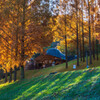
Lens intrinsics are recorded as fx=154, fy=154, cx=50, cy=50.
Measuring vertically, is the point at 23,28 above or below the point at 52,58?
above

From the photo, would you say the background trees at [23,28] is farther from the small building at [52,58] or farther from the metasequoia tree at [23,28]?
the small building at [52,58]

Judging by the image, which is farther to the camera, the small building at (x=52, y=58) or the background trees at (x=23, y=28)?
the small building at (x=52, y=58)

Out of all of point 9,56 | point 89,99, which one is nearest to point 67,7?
point 9,56

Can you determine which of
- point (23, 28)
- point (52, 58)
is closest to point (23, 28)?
point (23, 28)

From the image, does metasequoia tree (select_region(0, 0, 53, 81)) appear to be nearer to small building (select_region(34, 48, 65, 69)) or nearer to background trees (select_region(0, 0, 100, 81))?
background trees (select_region(0, 0, 100, 81))

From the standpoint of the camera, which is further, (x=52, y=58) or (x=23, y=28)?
(x=52, y=58)

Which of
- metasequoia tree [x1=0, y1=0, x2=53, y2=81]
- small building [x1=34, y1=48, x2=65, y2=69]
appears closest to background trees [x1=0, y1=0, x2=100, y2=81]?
metasequoia tree [x1=0, y1=0, x2=53, y2=81]

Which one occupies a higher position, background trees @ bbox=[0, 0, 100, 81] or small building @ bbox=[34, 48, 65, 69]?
background trees @ bbox=[0, 0, 100, 81]

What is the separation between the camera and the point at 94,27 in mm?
24250

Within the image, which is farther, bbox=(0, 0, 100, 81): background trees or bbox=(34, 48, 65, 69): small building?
bbox=(34, 48, 65, 69): small building

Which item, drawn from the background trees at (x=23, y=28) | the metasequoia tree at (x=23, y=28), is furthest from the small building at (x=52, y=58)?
the metasequoia tree at (x=23, y=28)

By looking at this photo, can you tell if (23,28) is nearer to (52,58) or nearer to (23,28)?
(23,28)

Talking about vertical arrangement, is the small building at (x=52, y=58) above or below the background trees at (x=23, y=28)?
below

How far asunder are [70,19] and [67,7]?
6.25ft
